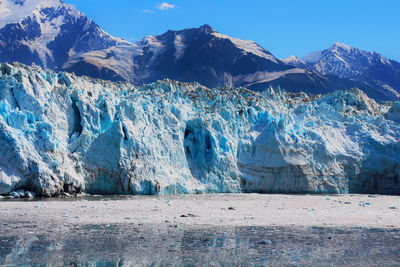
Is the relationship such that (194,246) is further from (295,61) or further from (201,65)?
(295,61)

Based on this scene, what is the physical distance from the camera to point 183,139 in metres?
30.7

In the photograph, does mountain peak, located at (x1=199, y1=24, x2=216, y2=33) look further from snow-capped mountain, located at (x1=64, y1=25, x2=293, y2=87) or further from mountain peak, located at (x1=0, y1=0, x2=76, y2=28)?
mountain peak, located at (x1=0, y1=0, x2=76, y2=28)

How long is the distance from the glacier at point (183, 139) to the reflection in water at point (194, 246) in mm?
10278

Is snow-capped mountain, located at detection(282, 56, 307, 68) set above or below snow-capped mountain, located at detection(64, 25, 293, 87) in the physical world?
above

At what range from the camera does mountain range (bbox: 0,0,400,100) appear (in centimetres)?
11594

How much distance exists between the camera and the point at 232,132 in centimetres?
3244

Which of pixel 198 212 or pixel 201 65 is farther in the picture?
pixel 201 65

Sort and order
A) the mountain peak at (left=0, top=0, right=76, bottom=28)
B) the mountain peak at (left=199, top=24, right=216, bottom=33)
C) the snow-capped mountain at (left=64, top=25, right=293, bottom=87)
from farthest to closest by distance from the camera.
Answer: the mountain peak at (left=0, top=0, right=76, bottom=28), the mountain peak at (left=199, top=24, right=216, bottom=33), the snow-capped mountain at (left=64, top=25, right=293, bottom=87)

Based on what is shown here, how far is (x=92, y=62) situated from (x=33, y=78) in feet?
299

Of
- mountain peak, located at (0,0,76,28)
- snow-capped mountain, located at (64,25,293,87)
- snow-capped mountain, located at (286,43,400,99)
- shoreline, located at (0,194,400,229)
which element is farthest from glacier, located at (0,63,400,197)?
mountain peak, located at (0,0,76,28)

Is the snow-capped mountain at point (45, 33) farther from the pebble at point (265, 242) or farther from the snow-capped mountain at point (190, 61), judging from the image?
the pebble at point (265, 242)

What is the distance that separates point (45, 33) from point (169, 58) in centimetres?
3654

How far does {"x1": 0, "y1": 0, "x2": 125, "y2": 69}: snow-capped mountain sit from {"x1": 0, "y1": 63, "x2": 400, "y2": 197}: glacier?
97.9 meters

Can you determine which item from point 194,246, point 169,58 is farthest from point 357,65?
point 194,246
